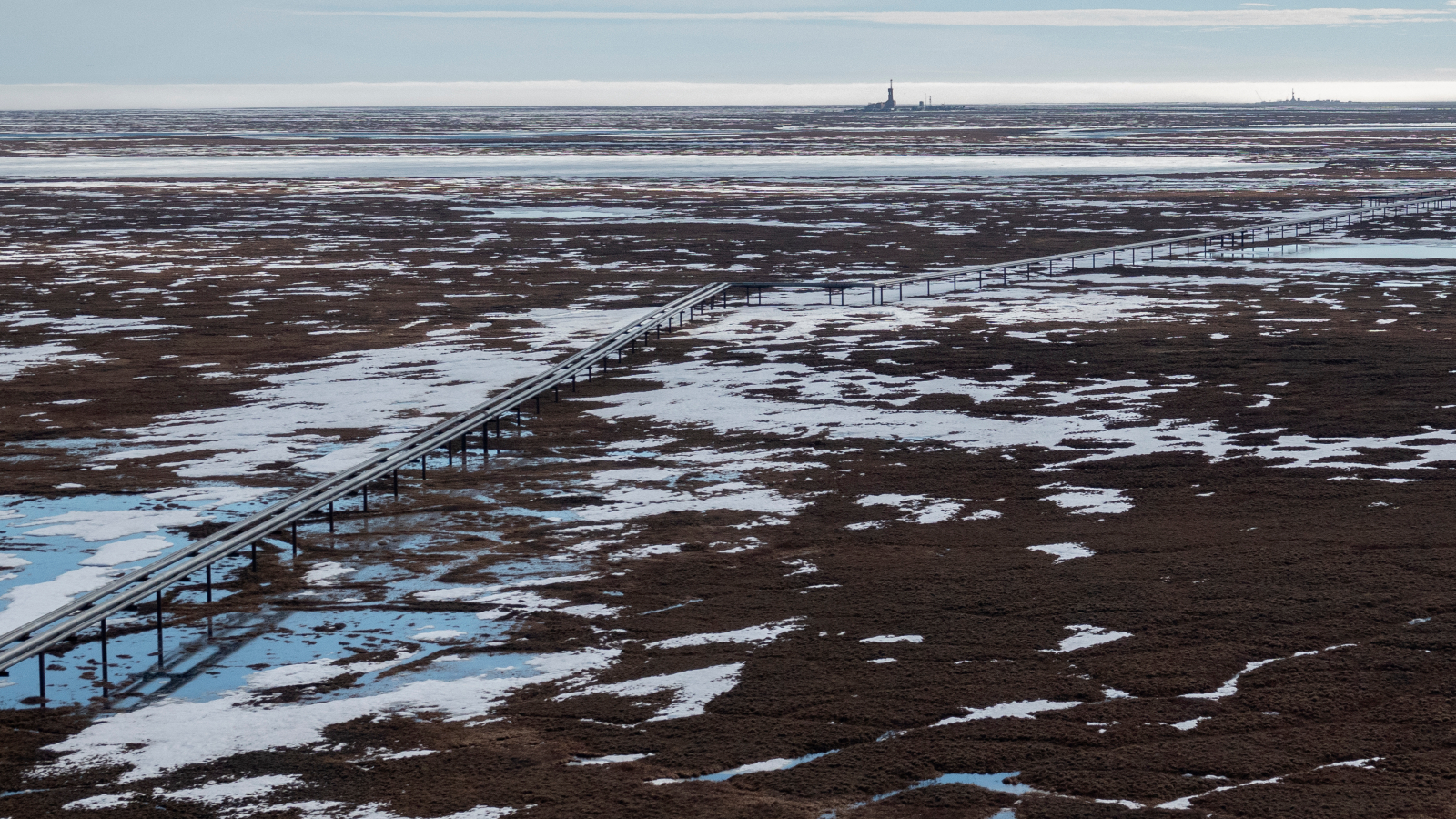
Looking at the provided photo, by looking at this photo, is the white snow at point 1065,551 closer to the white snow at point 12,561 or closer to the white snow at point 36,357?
the white snow at point 12,561

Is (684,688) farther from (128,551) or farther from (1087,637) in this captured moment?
(128,551)

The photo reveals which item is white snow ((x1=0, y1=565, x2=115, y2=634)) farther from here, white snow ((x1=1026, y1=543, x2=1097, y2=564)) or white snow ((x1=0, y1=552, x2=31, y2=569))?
white snow ((x1=1026, y1=543, x2=1097, y2=564))

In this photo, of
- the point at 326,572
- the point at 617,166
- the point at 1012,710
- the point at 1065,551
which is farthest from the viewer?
the point at 617,166

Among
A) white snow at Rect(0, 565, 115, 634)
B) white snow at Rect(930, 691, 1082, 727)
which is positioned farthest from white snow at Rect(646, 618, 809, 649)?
white snow at Rect(0, 565, 115, 634)

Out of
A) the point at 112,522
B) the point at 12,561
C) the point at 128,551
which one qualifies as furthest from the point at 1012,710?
the point at 112,522

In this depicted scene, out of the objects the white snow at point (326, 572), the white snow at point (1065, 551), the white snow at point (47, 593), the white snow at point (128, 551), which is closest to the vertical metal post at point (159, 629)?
the white snow at point (47, 593)

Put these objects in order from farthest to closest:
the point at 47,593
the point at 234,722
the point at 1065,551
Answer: the point at 1065,551, the point at 47,593, the point at 234,722

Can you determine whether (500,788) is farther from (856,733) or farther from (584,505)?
(584,505)

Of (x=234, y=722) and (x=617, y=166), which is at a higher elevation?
(x=617, y=166)
